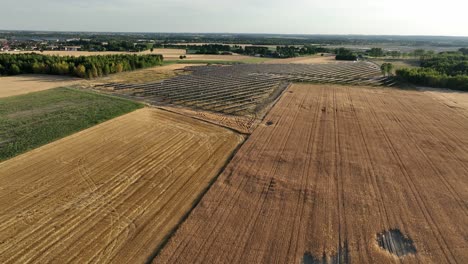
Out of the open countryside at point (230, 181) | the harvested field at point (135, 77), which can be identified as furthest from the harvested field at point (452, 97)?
the harvested field at point (135, 77)

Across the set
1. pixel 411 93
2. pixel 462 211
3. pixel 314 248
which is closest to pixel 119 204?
pixel 314 248

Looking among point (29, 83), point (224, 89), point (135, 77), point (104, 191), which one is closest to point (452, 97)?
point (224, 89)

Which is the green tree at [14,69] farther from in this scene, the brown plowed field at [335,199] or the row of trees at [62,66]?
the brown plowed field at [335,199]

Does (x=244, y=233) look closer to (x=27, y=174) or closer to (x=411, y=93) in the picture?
(x=27, y=174)

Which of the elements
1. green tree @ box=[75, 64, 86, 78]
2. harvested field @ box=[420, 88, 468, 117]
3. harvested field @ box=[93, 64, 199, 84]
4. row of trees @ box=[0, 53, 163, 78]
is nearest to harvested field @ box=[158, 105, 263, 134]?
harvested field @ box=[93, 64, 199, 84]

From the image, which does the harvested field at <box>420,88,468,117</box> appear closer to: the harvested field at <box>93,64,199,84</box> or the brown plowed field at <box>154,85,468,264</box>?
the brown plowed field at <box>154,85,468,264</box>

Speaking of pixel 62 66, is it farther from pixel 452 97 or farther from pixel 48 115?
pixel 452 97
